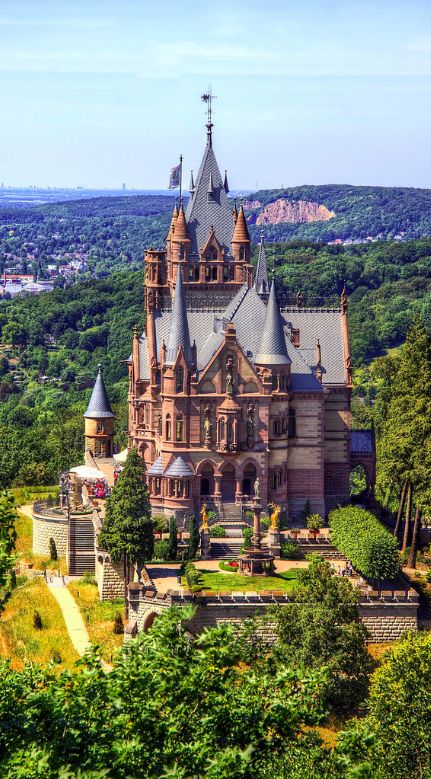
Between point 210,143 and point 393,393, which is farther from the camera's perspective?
point 210,143

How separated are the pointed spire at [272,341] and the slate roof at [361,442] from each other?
39.3 ft

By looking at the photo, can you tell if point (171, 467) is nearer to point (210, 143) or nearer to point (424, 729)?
point (210, 143)

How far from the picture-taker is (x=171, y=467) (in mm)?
99188

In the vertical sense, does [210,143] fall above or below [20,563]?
above

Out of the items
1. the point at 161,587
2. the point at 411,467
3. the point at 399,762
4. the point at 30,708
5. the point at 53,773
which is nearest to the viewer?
the point at 53,773

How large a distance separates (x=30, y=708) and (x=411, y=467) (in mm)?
46244

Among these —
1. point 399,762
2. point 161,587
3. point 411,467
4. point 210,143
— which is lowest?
point 399,762

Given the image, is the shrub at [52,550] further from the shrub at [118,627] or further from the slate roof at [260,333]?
the shrub at [118,627]

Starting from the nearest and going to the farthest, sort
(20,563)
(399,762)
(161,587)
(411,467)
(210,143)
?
(399,762)
(161,587)
(411,467)
(20,563)
(210,143)

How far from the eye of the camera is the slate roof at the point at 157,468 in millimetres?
99812

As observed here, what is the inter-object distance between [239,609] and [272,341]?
22.2 metres

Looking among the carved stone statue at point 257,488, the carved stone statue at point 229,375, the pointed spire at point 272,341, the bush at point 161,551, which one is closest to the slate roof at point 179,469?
the carved stone statue at point 257,488

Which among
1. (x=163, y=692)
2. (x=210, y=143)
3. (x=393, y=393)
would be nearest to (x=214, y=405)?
(x=393, y=393)

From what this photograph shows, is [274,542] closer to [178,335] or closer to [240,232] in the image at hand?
[178,335]
